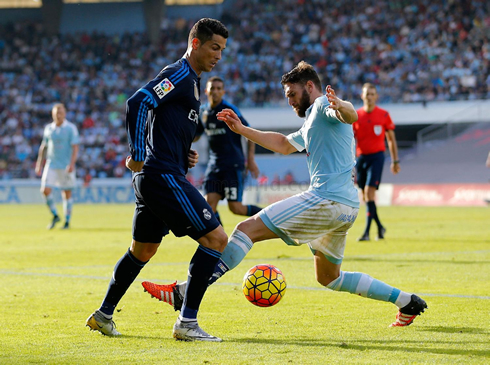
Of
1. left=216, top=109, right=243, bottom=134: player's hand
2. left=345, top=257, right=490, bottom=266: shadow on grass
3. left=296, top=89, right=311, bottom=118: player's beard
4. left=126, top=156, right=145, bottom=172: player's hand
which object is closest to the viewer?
left=126, top=156, right=145, bottom=172: player's hand

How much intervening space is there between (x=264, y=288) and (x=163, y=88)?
5.66ft

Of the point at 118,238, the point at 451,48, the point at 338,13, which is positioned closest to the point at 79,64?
the point at 338,13

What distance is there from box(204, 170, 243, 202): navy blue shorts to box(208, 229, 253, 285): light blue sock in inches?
242

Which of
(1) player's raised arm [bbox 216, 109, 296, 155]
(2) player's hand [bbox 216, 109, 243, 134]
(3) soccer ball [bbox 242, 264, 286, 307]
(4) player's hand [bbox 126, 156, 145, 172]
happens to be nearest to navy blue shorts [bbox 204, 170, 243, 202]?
(1) player's raised arm [bbox 216, 109, 296, 155]

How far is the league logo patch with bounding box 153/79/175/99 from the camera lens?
491cm

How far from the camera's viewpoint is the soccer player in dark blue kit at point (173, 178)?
4.92m

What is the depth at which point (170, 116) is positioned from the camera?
5.07 metres

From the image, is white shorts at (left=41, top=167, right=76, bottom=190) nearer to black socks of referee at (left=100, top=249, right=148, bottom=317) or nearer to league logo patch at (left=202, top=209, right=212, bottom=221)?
black socks of referee at (left=100, top=249, right=148, bottom=317)

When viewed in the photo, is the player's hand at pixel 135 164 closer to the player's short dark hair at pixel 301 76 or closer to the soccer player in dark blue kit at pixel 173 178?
the soccer player in dark blue kit at pixel 173 178

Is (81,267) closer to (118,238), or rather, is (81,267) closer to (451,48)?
(118,238)

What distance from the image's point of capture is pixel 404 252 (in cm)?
1112

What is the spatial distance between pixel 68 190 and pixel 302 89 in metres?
12.4

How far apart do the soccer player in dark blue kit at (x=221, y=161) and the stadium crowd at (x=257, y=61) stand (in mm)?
23839

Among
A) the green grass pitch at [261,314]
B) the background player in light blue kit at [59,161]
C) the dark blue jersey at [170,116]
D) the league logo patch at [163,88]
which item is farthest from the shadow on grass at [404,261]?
the background player in light blue kit at [59,161]
